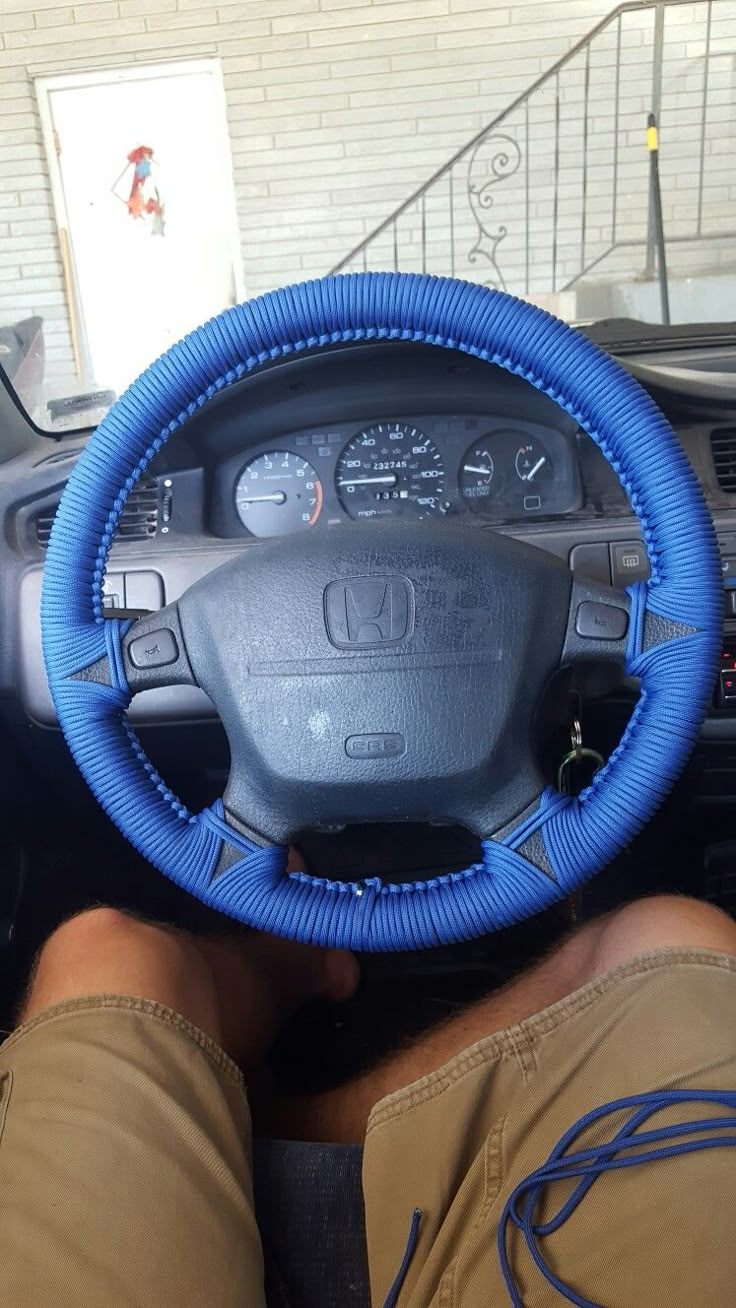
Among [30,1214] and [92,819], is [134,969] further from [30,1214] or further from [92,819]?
[92,819]

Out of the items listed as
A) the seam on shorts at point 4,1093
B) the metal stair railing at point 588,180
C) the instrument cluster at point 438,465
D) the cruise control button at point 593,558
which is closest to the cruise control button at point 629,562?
the cruise control button at point 593,558

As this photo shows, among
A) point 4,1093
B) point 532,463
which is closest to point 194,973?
point 4,1093

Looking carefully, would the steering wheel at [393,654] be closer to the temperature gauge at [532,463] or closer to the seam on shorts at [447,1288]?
the seam on shorts at [447,1288]

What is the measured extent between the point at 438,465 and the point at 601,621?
0.51m

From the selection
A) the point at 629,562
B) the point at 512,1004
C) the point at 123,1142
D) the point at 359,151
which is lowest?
the point at 512,1004

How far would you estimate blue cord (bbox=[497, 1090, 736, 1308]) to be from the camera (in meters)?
0.57

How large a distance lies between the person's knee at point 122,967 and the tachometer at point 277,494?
50cm

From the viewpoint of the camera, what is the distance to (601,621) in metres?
0.69

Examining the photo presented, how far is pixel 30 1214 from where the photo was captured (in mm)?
601

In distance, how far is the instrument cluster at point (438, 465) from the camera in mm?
1146

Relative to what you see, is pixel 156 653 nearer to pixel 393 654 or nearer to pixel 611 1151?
pixel 393 654

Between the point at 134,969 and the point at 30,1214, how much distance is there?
22 cm

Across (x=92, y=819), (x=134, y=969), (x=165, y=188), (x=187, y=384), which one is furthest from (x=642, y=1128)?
(x=165, y=188)

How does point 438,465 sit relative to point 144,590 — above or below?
above
